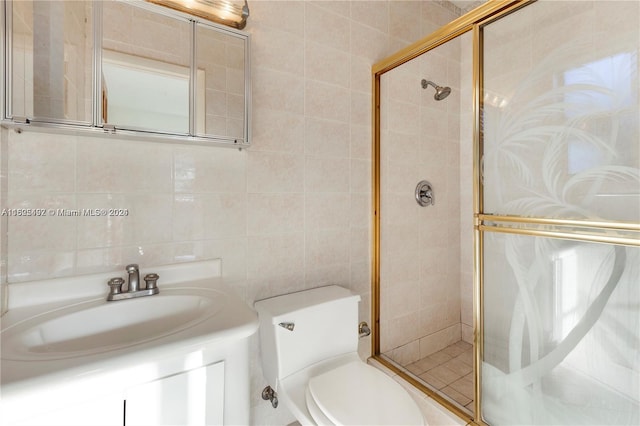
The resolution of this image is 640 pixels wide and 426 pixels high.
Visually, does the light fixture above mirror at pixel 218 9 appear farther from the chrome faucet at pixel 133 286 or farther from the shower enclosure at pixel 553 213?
the chrome faucet at pixel 133 286

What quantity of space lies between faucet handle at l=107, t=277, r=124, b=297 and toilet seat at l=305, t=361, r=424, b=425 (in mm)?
752

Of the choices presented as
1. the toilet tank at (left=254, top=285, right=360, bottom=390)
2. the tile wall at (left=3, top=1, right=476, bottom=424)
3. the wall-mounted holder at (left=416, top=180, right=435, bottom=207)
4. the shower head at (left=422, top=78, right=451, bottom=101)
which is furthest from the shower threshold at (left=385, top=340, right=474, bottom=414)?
the shower head at (left=422, top=78, right=451, bottom=101)

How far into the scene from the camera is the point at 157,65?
1091 mm

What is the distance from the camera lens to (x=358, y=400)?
1.05 meters

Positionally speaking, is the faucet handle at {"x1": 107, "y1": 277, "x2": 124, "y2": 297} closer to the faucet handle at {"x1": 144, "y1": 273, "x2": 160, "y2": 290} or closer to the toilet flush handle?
the faucet handle at {"x1": 144, "y1": 273, "x2": 160, "y2": 290}

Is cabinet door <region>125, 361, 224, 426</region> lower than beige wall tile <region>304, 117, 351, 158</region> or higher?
lower

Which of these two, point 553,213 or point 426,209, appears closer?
point 553,213

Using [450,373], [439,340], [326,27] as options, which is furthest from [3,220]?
[439,340]

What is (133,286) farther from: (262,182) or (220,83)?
Answer: (220,83)

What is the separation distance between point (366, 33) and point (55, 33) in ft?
4.51

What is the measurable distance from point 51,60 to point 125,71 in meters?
0.19

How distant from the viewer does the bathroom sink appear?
802 mm

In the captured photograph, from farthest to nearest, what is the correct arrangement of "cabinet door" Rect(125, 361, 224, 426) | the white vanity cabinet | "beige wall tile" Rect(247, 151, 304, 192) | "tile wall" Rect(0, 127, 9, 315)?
1. "beige wall tile" Rect(247, 151, 304, 192)
2. "tile wall" Rect(0, 127, 9, 315)
3. "cabinet door" Rect(125, 361, 224, 426)
4. the white vanity cabinet

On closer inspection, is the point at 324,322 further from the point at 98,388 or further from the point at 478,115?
the point at 478,115
